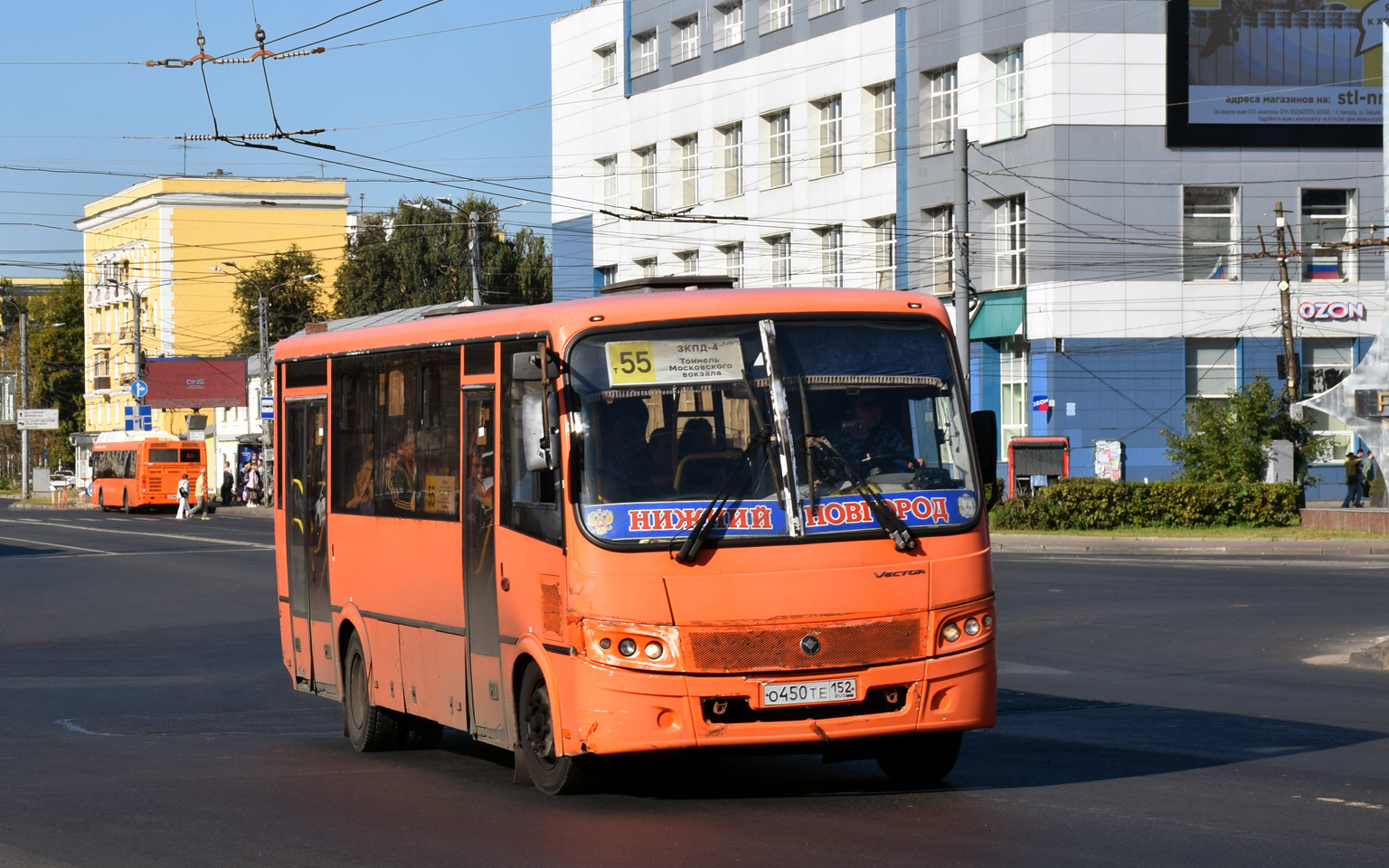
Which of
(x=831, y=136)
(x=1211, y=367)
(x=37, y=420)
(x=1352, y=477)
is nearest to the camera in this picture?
(x=1352, y=477)

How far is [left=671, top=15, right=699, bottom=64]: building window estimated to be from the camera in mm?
63500

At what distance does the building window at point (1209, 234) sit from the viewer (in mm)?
50438

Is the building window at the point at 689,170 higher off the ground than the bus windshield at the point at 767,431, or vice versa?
the building window at the point at 689,170

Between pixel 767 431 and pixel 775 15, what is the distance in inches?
2063

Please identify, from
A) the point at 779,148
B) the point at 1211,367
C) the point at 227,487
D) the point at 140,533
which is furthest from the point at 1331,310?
the point at 227,487

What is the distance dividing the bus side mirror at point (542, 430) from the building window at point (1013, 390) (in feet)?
140

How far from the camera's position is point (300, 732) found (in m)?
13.1

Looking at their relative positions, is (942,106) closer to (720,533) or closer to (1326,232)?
(1326,232)

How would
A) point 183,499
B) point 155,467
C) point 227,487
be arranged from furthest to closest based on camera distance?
1. point 227,487
2. point 155,467
3. point 183,499

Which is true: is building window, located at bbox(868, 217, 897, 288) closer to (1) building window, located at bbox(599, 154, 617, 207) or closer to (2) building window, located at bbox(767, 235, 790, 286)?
(2) building window, located at bbox(767, 235, 790, 286)

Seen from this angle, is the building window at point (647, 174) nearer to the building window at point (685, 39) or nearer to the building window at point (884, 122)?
the building window at point (685, 39)

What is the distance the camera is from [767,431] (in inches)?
351

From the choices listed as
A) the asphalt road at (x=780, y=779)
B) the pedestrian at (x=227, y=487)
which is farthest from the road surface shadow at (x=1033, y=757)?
the pedestrian at (x=227, y=487)

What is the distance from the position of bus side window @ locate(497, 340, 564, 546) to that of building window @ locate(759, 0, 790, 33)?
5078 centimetres
